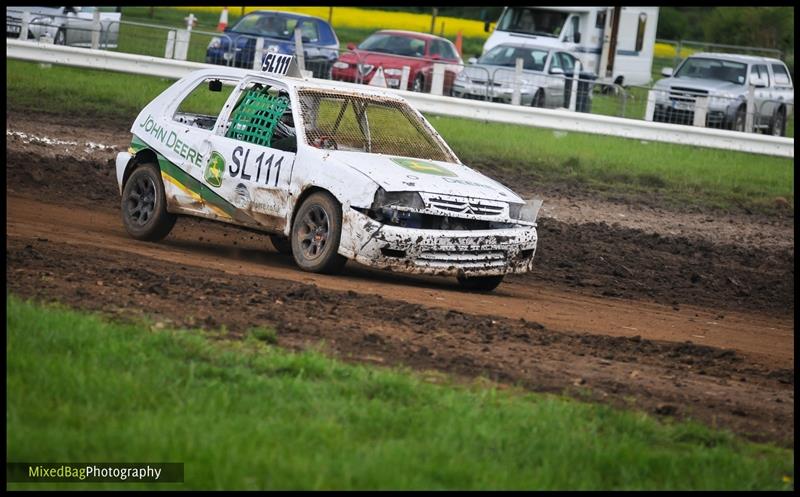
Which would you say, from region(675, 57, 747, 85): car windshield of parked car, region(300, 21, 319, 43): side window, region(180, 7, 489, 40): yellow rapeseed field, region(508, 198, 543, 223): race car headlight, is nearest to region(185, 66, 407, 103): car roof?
region(508, 198, 543, 223): race car headlight

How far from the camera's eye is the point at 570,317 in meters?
9.38

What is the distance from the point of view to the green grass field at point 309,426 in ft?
16.6

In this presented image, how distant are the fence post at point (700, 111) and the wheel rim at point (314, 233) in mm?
11929

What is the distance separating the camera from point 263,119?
35.3ft

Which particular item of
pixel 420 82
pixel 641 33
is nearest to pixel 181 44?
pixel 420 82

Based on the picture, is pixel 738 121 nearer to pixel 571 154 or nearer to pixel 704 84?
pixel 704 84

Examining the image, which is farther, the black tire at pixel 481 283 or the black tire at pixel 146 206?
the black tire at pixel 146 206

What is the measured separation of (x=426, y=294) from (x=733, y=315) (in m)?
2.61

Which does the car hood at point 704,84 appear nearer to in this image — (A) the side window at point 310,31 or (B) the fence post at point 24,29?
(A) the side window at point 310,31

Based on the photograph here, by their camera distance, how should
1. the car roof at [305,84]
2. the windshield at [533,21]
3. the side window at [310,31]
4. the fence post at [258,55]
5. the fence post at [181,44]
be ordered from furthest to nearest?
the windshield at [533,21] → the side window at [310,31] → the fence post at [181,44] → the fence post at [258,55] → the car roof at [305,84]

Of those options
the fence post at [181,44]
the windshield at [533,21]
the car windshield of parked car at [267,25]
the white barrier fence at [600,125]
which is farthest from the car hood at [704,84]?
the fence post at [181,44]

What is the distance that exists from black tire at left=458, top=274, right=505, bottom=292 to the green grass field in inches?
139

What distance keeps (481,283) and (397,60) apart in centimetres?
1535
